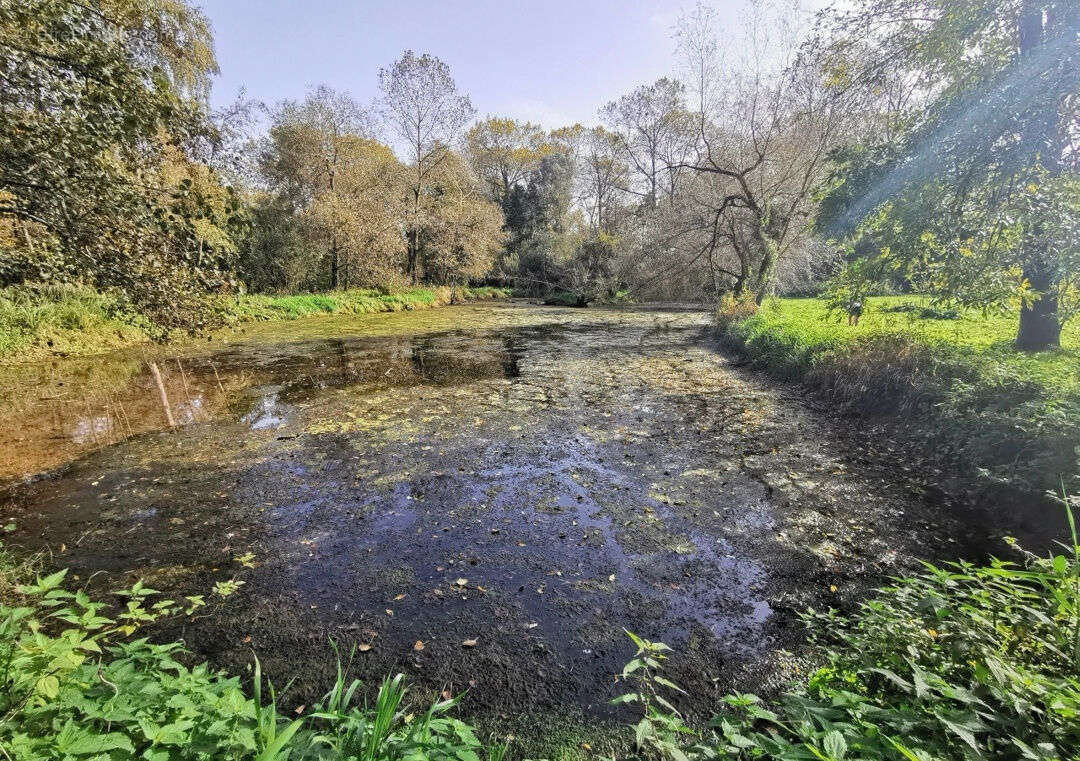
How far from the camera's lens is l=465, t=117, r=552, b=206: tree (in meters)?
38.5

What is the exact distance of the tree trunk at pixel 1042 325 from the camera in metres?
7.40

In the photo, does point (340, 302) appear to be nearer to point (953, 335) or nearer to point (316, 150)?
point (316, 150)

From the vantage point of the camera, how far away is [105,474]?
5.30 metres

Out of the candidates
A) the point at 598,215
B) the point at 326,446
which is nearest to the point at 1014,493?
the point at 326,446

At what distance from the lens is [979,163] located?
18.0ft

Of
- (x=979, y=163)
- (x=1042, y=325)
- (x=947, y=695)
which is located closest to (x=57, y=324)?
(x=947, y=695)

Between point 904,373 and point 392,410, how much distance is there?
26.7ft

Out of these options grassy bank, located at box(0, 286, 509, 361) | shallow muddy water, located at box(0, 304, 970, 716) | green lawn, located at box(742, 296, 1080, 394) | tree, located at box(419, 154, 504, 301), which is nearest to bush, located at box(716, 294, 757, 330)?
green lawn, located at box(742, 296, 1080, 394)

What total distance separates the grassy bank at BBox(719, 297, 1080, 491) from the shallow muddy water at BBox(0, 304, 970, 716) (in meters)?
0.87

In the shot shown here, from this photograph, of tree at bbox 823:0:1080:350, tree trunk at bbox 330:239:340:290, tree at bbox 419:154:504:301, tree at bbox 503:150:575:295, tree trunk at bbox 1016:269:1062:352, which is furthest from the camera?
tree at bbox 503:150:575:295

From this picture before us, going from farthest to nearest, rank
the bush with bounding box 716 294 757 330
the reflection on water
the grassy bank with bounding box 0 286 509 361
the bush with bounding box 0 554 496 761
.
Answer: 1. the bush with bounding box 716 294 757 330
2. the grassy bank with bounding box 0 286 509 361
3. the reflection on water
4. the bush with bounding box 0 554 496 761

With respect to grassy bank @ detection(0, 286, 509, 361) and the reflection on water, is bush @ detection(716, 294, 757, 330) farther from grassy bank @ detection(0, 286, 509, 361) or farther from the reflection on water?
grassy bank @ detection(0, 286, 509, 361)

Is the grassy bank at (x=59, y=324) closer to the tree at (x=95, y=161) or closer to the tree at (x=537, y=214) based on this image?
the tree at (x=95, y=161)

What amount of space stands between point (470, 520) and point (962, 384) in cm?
641
